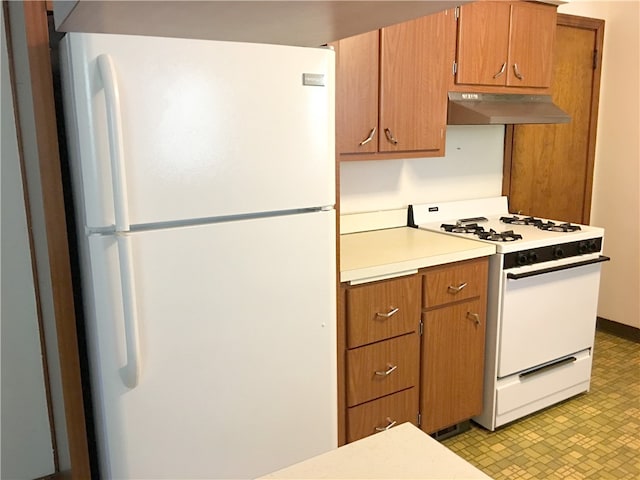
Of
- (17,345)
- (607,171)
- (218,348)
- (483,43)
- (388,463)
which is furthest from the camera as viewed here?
(607,171)

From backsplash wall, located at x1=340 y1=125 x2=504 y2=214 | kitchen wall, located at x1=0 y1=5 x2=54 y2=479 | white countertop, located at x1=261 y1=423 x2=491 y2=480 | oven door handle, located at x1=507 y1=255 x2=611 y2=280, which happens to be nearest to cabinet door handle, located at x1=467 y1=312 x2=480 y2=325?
oven door handle, located at x1=507 y1=255 x2=611 y2=280

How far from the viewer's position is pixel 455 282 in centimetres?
235

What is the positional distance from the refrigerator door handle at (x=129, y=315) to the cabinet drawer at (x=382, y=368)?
913 mm

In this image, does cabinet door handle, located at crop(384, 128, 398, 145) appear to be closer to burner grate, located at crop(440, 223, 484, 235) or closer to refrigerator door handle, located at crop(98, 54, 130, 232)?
burner grate, located at crop(440, 223, 484, 235)

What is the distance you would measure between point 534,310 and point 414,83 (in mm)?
1220

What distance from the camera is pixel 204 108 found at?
1415mm

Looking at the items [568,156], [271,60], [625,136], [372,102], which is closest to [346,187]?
[372,102]

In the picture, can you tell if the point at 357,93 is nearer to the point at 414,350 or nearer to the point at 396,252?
the point at 396,252

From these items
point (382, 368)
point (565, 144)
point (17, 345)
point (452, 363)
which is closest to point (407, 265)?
point (382, 368)

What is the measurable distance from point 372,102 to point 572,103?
1895mm

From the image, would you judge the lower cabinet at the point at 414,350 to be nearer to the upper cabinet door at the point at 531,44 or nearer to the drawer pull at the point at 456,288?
the drawer pull at the point at 456,288

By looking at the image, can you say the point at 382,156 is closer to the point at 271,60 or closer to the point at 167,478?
the point at 271,60

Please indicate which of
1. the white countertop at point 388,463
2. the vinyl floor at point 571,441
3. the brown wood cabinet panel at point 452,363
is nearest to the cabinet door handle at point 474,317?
the brown wood cabinet panel at point 452,363

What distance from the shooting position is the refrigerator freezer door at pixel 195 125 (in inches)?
50.6
